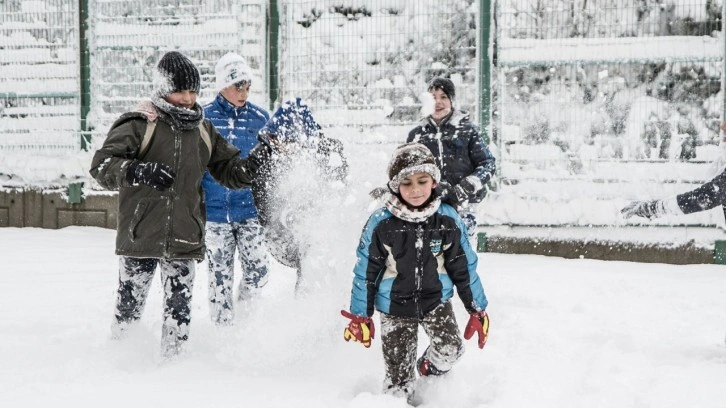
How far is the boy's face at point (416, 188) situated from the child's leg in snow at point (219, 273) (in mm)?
1668

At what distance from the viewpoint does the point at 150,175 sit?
3.68 meters

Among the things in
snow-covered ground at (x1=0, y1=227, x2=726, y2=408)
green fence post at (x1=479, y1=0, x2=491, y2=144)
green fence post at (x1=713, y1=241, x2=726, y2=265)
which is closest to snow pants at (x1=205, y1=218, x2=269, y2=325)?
snow-covered ground at (x1=0, y1=227, x2=726, y2=408)

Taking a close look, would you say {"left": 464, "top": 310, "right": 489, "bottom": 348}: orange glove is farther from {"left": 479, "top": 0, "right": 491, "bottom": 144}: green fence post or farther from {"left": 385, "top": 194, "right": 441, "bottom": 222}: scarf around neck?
{"left": 479, "top": 0, "right": 491, "bottom": 144}: green fence post

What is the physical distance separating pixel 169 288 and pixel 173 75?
1.15 meters

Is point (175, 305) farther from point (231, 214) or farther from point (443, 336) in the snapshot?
point (443, 336)

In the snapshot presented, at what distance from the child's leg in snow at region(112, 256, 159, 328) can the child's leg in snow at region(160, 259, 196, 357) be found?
0.11 m

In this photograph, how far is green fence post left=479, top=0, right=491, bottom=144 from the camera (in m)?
8.34

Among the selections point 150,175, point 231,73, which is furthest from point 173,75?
point 231,73

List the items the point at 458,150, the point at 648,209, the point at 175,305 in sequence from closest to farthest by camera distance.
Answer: the point at 175,305, the point at 648,209, the point at 458,150

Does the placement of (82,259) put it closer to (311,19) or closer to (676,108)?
(311,19)

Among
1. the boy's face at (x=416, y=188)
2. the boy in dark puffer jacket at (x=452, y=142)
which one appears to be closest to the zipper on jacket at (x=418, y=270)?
the boy's face at (x=416, y=188)

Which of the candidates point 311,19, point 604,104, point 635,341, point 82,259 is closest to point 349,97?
point 311,19

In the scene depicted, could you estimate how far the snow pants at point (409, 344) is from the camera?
363cm

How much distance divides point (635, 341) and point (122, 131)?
3.35 m
